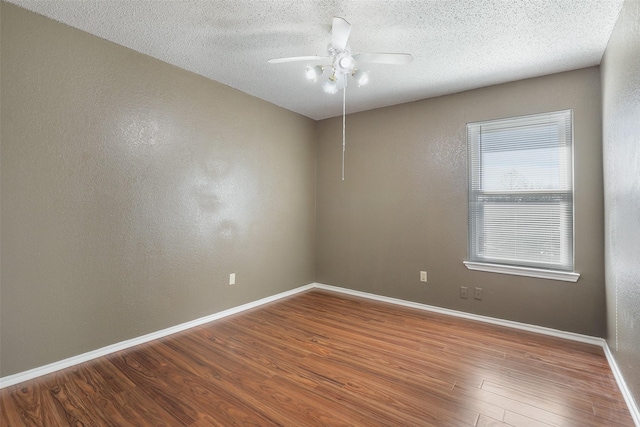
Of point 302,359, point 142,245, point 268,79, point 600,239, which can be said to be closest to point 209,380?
point 302,359

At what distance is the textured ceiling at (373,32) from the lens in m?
1.96

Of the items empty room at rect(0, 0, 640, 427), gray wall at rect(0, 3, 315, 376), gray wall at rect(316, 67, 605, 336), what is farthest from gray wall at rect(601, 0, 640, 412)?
gray wall at rect(0, 3, 315, 376)

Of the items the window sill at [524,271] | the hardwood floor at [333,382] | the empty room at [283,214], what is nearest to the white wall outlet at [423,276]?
the empty room at [283,214]

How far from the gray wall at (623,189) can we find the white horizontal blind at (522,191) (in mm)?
377

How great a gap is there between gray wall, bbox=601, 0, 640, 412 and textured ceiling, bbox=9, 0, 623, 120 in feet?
1.07

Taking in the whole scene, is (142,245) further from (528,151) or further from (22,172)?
(528,151)

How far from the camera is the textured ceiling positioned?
6.45ft

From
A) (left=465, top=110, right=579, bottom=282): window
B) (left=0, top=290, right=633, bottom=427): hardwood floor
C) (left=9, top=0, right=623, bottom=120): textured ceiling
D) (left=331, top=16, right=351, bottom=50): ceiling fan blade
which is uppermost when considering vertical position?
(left=9, top=0, right=623, bottom=120): textured ceiling

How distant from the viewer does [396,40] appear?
2340 millimetres

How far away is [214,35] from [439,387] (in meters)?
3.09

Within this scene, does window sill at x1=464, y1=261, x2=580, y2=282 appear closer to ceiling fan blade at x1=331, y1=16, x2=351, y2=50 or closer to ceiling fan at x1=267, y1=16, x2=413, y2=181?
ceiling fan at x1=267, y1=16, x2=413, y2=181

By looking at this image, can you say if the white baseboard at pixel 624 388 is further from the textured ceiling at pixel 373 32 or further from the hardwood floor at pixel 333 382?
the textured ceiling at pixel 373 32

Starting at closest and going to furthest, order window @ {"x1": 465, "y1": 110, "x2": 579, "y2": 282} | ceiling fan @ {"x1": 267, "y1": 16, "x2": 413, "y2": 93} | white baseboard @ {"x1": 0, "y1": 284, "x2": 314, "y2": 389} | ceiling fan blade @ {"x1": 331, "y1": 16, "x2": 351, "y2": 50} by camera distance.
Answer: ceiling fan blade @ {"x1": 331, "y1": 16, "x2": 351, "y2": 50}, ceiling fan @ {"x1": 267, "y1": 16, "x2": 413, "y2": 93}, white baseboard @ {"x1": 0, "y1": 284, "x2": 314, "y2": 389}, window @ {"x1": 465, "y1": 110, "x2": 579, "y2": 282}

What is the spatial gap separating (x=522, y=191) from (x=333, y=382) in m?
2.64
